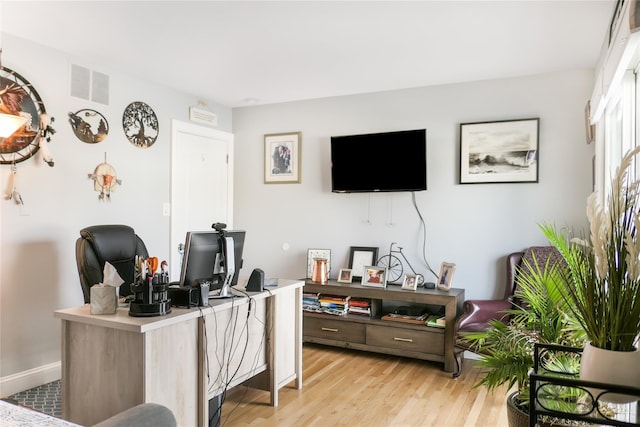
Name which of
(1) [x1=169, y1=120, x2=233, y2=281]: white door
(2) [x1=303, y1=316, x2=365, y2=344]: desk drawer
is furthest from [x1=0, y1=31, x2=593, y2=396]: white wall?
(2) [x1=303, y1=316, x2=365, y2=344]: desk drawer

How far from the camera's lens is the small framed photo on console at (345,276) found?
438 centimetres

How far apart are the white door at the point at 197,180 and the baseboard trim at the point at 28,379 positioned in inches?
51.4

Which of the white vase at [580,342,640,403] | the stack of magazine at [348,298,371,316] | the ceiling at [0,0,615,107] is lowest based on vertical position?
the stack of magazine at [348,298,371,316]

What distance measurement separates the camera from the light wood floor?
2795 mm

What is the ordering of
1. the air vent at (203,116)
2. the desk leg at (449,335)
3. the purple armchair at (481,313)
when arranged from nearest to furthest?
the purple armchair at (481,313) → the desk leg at (449,335) → the air vent at (203,116)

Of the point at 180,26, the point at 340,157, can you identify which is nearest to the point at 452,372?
the point at 340,157

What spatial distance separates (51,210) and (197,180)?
5.29 ft

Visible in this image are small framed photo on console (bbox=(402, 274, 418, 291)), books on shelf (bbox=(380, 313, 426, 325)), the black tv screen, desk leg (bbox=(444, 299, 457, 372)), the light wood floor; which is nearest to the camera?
the light wood floor

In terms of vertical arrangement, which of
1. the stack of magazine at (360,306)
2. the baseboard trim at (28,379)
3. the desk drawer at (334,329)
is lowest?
the baseboard trim at (28,379)

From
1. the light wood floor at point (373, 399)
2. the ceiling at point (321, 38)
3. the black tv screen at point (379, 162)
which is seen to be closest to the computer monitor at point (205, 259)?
the light wood floor at point (373, 399)

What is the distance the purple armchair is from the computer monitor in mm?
1935

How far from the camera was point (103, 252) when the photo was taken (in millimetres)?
2988

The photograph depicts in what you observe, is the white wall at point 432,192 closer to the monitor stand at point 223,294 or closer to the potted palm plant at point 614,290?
the monitor stand at point 223,294

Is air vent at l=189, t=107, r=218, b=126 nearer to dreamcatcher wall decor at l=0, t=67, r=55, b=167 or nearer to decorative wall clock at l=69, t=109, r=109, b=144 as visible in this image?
decorative wall clock at l=69, t=109, r=109, b=144
